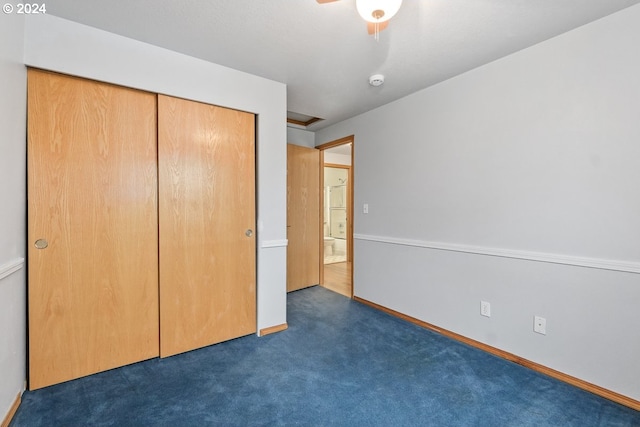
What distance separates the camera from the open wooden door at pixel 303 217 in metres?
4.09

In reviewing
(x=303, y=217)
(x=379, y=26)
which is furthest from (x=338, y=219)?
(x=379, y=26)

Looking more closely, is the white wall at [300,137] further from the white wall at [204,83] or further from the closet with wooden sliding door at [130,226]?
the closet with wooden sliding door at [130,226]

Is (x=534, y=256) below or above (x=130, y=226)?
below

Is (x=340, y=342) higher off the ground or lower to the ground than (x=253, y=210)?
lower

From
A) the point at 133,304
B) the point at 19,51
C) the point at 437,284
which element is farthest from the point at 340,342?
the point at 19,51

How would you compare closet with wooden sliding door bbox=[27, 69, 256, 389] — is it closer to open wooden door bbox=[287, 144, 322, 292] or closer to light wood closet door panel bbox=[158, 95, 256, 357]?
light wood closet door panel bbox=[158, 95, 256, 357]

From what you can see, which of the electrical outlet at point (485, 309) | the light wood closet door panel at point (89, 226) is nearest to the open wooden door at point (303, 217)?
the light wood closet door panel at point (89, 226)

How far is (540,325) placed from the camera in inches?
83.1

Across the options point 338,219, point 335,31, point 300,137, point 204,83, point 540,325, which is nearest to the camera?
point 335,31

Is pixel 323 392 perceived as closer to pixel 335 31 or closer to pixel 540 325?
pixel 540 325

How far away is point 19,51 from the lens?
1.68 meters

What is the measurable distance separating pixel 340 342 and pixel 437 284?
1.10 metres

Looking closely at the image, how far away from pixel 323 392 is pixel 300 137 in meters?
3.43

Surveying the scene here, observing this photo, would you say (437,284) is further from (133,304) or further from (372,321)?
(133,304)
